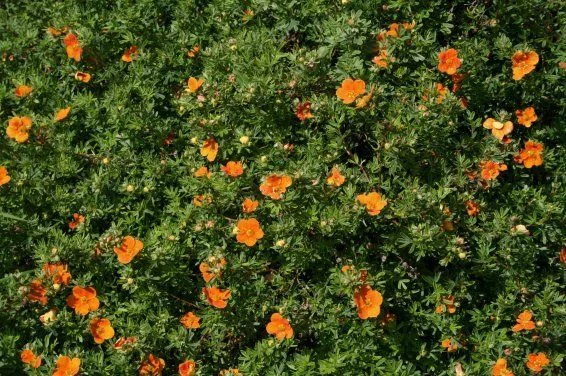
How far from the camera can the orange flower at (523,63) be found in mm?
4191

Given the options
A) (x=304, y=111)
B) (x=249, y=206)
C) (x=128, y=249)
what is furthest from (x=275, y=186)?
(x=128, y=249)

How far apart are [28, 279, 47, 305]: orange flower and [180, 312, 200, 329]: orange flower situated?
2.59 ft

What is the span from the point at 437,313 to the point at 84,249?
207 cm

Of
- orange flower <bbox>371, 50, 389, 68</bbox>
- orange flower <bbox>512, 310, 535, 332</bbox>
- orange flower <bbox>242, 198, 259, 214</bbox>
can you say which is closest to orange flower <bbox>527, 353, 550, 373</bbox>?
orange flower <bbox>512, 310, 535, 332</bbox>

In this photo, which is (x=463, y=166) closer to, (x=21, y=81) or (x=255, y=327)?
(x=255, y=327)

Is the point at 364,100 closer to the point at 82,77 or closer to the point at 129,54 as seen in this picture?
the point at 129,54

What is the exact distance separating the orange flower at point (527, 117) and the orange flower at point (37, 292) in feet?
9.83

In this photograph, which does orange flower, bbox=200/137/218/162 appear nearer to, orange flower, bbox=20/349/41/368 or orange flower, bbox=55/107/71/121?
orange flower, bbox=55/107/71/121

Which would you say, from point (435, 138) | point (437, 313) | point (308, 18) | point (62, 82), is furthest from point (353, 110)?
point (62, 82)

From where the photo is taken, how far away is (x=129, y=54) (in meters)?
4.90

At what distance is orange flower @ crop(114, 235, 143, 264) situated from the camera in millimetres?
3965

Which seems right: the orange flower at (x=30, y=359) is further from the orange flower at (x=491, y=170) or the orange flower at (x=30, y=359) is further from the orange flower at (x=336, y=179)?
the orange flower at (x=491, y=170)

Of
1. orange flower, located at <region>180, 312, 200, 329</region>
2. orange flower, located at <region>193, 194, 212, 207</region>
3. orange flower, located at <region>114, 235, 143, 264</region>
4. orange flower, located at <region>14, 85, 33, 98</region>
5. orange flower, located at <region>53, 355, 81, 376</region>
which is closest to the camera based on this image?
orange flower, located at <region>53, 355, 81, 376</region>

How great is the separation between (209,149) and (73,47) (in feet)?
4.31
